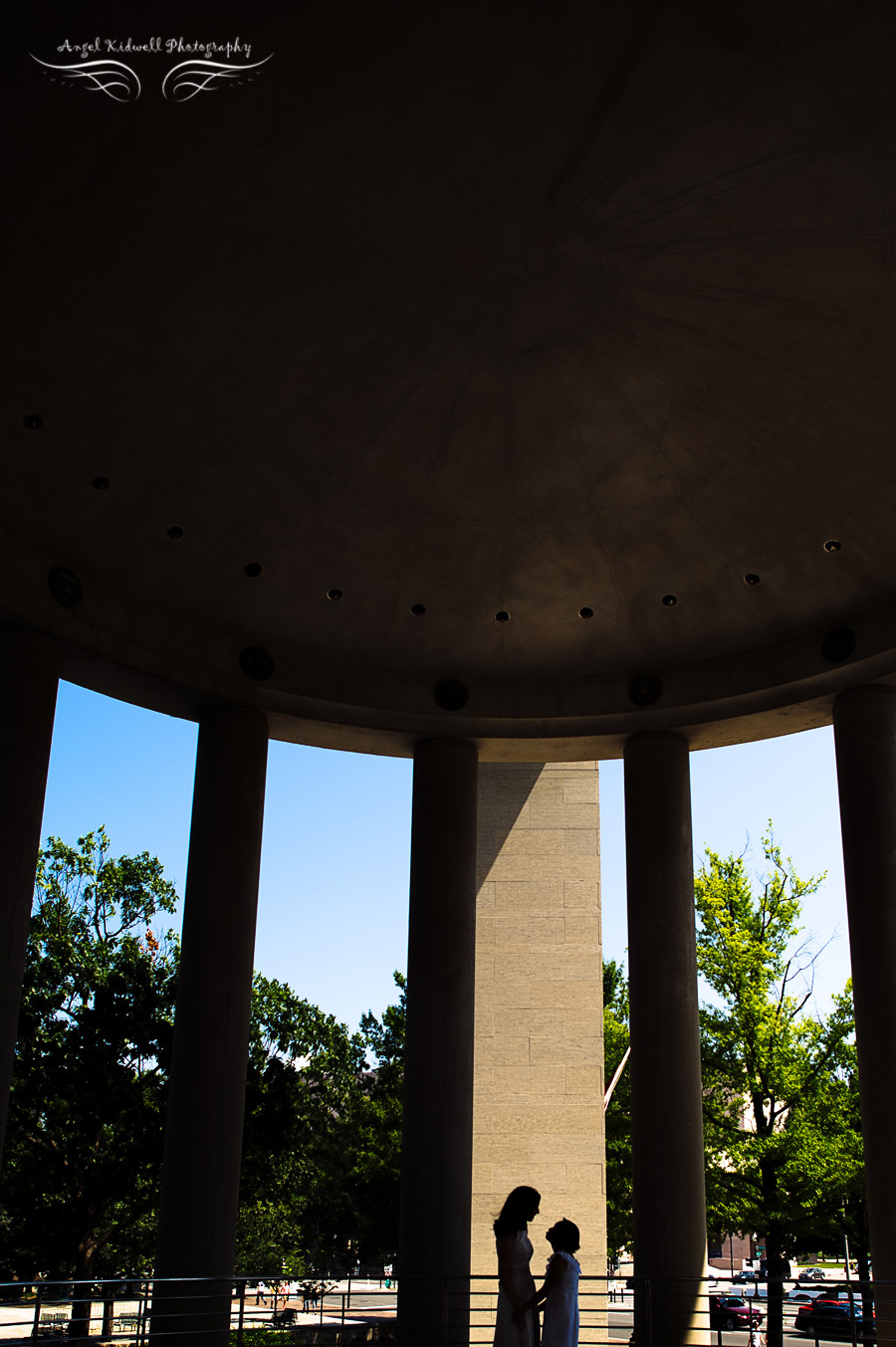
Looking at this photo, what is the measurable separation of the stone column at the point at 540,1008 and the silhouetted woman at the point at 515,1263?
1736cm

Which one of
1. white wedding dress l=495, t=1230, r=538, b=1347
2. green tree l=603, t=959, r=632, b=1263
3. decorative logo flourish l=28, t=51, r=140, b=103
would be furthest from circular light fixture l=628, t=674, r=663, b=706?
green tree l=603, t=959, r=632, b=1263

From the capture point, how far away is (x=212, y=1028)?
21.0 m

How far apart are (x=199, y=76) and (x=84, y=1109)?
2521 centimetres

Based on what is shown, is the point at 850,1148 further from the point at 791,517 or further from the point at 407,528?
the point at 407,528

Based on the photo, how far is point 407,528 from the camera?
23.3 meters

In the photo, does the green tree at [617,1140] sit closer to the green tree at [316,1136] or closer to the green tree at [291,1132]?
the green tree at [316,1136]

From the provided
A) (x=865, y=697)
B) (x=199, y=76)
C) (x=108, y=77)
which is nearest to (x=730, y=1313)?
(x=865, y=697)

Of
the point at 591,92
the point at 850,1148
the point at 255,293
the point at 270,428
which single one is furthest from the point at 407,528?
the point at 850,1148

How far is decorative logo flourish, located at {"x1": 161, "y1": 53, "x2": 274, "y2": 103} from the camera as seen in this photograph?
49.5 feet

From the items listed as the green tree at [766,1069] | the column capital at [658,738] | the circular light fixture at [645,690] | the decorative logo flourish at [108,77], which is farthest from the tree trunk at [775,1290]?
the decorative logo flourish at [108,77]

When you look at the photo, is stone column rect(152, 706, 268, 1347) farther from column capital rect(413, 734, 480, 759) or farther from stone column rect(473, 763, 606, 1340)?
stone column rect(473, 763, 606, 1340)

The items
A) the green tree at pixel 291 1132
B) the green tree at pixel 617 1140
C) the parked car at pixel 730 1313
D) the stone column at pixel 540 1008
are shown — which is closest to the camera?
the parked car at pixel 730 1313

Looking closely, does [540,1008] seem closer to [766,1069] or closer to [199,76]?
[766,1069]

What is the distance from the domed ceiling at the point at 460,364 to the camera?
49.6 ft
